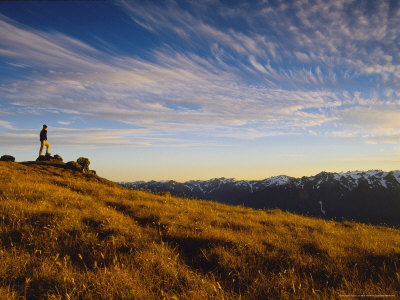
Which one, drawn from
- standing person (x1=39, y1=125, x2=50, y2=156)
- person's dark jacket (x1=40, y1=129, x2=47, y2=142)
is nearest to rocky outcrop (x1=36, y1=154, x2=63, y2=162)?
standing person (x1=39, y1=125, x2=50, y2=156)

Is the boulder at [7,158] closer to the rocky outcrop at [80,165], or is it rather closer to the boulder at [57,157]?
the boulder at [57,157]

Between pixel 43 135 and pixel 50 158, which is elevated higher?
pixel 43 135

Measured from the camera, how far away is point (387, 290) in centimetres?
356

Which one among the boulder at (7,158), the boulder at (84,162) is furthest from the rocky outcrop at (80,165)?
the boulder at (7,158)

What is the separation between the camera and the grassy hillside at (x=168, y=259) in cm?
352

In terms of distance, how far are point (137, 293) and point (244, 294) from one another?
1569 millimetres

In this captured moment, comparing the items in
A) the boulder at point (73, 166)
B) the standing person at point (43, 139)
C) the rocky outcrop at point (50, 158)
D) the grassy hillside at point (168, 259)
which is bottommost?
the grassy hillside at point (168, 259)

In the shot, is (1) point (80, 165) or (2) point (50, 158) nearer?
(1) point (80, 165)

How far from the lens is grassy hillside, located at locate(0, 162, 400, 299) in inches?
139

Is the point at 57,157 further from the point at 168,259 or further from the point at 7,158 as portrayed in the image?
the point at 168,259

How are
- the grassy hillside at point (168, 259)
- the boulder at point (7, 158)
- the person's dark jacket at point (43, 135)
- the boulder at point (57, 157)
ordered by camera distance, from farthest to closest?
the boulder at point (57, 157) → the boulder at point (7, 158) → the person's dark jacket at point (43, 135) → the grassy hillside at point (168, 259)

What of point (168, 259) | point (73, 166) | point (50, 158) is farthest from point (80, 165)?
point (168, 259)

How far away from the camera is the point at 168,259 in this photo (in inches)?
175

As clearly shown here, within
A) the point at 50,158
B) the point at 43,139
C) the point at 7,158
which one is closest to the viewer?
the point at 43,139
